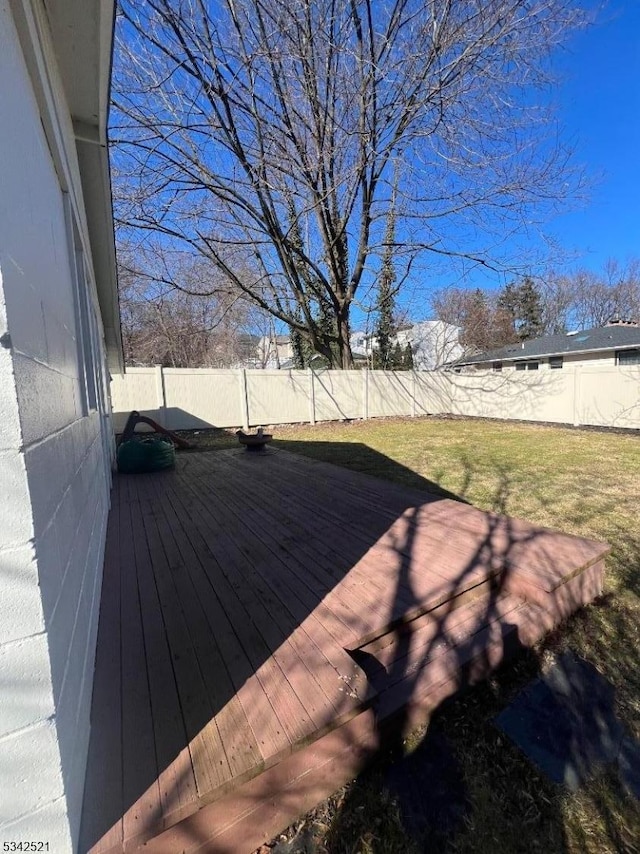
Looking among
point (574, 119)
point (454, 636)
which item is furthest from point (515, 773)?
point (574, 119)

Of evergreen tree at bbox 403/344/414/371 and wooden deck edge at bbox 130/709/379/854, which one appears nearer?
wooden deck edge at bbox 130/709/379/854

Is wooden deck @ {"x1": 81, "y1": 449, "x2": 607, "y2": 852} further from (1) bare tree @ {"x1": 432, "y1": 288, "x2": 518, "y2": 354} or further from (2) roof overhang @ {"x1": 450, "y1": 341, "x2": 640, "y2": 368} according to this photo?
(1) bare tree @ {"x1": 432, "y1": 288, "x2": 518, "y2": 354}

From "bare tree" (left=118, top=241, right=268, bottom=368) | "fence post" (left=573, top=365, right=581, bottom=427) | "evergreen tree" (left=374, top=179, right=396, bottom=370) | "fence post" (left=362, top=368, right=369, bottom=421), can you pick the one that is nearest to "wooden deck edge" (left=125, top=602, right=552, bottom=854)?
"bare tree" (left=118, top=241, right=268, bottom=368)

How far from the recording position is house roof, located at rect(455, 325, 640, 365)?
13.6m

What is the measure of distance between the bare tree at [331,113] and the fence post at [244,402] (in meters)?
3.24

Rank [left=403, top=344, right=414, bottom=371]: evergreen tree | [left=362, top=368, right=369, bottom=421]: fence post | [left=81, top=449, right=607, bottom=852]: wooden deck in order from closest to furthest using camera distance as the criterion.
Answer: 1. [left=81, top=449, right=607, bottom=852]: wooden deck
2. [left=362, top=368, right=369, bottom=421]: fence post
3. [left=403, top=344, right=414, bottom=371]: evergreen tree

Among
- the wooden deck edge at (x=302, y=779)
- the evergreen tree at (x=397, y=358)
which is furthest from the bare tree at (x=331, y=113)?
the evergreen tree at (x=397, y=358)

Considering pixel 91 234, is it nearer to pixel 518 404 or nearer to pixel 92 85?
pixel 92 85

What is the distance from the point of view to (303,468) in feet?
17.1

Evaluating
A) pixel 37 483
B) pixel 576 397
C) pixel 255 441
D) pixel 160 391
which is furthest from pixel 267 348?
pixel 37 483

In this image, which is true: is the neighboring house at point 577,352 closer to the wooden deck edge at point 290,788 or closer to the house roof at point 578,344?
the house roof at point 578,344

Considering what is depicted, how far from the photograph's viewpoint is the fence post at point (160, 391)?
9754 mm

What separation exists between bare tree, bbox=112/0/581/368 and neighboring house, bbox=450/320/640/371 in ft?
25.7

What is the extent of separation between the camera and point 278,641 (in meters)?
1.67
